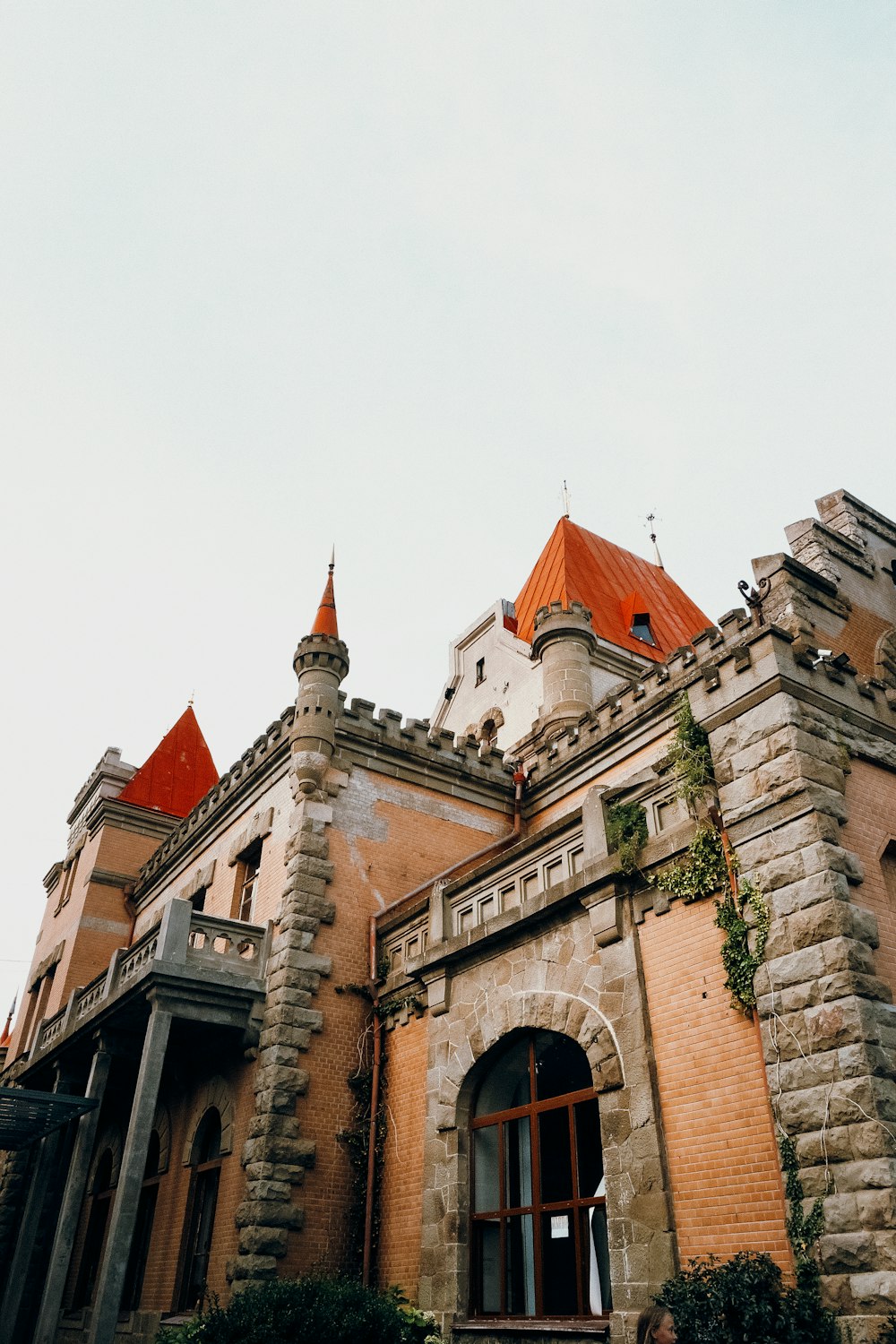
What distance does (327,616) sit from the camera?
18375 mm

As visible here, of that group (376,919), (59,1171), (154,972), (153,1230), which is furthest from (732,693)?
(59,1171)

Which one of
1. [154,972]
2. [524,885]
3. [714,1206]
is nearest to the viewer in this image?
[714,1206]

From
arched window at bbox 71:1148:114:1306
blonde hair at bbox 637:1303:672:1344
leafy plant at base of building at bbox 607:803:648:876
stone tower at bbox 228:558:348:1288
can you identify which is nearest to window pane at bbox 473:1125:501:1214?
stone tower at bbox 228:558:348:1288

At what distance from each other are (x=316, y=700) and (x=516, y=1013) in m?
7.29

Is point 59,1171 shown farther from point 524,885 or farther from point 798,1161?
point 798,1161

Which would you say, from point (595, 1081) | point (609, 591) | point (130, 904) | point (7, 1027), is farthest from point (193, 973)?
point (7, 1027)

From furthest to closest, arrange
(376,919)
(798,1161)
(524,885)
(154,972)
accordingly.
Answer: (376,919) → (154,972) → (524,885) → (798,1161)

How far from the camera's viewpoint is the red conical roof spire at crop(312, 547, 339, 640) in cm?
1794

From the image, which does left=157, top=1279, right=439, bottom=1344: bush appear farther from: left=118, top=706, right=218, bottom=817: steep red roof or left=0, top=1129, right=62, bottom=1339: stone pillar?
left=118, top=706, right=218, bottom=817: steep red roof

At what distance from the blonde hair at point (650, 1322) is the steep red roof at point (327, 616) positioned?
12716mm

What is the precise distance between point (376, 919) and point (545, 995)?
5221 millimetres

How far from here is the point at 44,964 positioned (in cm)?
2594

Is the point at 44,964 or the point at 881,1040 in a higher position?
the point at 44,964

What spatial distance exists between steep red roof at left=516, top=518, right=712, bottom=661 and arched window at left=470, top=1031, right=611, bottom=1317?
15536 millimetres
